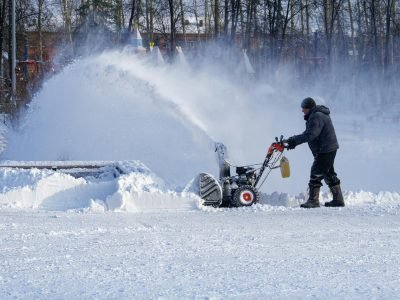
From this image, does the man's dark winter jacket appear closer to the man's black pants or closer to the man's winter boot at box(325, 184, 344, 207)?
the man's black pants

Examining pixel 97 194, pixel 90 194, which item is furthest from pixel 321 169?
pixel 90 194

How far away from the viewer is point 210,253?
664 cm

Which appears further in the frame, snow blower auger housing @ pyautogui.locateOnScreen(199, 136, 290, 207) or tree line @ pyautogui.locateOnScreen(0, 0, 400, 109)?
tree line @ pyautogui.locateOnScreen(0, 0, 400, 109)

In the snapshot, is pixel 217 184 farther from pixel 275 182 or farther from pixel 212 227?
pixel 275 182

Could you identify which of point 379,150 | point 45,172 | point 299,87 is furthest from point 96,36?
point 45,172

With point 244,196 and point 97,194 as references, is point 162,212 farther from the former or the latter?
point 244,196

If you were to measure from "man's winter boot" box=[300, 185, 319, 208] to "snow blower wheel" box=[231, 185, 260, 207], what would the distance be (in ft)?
2.41

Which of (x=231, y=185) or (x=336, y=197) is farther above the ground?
(x=231, y=185)

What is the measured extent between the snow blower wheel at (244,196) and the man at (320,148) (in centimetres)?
73

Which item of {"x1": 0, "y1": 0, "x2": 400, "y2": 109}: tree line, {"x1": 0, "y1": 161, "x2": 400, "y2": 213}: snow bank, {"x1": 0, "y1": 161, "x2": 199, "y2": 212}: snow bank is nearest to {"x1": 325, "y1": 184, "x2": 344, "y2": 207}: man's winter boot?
{"x1": 0, "y1": 161, "x2": 400, "y2": 213}: snow bank

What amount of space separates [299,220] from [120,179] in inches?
107

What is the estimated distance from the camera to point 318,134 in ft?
32.7

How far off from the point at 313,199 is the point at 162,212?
7.36ft

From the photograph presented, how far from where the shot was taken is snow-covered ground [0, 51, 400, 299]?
5.61m
